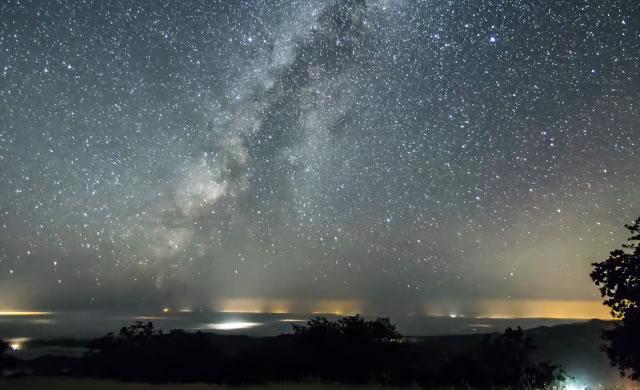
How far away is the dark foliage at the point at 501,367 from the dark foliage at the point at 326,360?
0.10 feet

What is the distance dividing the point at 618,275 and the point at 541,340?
3160 cm

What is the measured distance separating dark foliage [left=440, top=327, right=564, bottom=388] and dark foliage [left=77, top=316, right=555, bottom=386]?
0.03 m

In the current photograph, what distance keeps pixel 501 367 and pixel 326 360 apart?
5952 mm

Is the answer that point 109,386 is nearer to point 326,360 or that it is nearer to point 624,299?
point 326,360

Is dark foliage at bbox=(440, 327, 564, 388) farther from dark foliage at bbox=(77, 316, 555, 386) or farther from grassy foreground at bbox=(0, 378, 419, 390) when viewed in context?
grassy foreground at bbox=(0, 378, 419, 390)

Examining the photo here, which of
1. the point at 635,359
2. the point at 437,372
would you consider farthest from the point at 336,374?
the point at 635,359

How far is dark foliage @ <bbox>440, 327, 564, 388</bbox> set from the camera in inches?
657

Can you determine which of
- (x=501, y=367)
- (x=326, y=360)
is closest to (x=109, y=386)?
(x=326, y=360)

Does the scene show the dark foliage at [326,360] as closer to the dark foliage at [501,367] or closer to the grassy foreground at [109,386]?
the dark foliage at [501,367]

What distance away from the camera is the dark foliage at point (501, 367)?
16688 millimetres

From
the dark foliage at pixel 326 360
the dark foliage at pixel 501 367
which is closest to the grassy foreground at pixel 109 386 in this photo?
the dark foliage at pixel 326 360

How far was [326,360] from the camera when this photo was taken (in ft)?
61.1

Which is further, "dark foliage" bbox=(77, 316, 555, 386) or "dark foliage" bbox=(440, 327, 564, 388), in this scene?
"dark foliage" bbox=(77, 316, 555, 386)

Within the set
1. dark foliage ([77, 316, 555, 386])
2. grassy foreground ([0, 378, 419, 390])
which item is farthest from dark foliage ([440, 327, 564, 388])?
grassy foreground ([0, 378, 419, 390])
